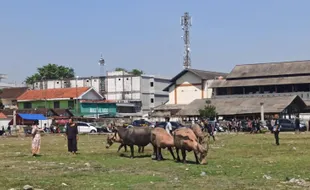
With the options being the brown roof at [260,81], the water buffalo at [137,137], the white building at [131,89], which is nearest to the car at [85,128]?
the brown roof at [260,81]

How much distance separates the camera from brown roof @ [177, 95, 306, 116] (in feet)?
295

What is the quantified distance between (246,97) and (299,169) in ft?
274

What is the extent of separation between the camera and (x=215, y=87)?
4306 inches

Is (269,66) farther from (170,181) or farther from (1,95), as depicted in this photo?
(170,181)

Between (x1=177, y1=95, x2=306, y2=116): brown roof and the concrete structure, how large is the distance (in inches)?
386

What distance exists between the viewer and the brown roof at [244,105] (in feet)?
295

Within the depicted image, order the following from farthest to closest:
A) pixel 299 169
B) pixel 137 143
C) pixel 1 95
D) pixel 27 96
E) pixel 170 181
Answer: pixel 1 95 < pixel 27 96 < pixel 137 143 < pixel 299 169 < pixel 170 181

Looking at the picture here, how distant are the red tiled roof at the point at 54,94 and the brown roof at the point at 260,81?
2763 centimetres

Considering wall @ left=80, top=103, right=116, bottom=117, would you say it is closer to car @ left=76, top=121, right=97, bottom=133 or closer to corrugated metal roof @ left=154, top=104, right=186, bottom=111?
corrugated metal roof @ left=154, top=104, right=186, bottom=111

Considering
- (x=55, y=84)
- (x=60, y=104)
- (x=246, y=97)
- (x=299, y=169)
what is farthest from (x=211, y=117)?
(x=299, y=169)

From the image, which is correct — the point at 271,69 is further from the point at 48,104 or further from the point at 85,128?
the point at 48,104

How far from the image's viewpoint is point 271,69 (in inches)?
4222

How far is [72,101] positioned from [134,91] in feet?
67.5

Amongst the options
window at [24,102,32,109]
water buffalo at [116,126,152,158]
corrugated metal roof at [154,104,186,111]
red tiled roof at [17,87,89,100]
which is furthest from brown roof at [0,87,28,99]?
water buffalo at [116,126,152,158]
